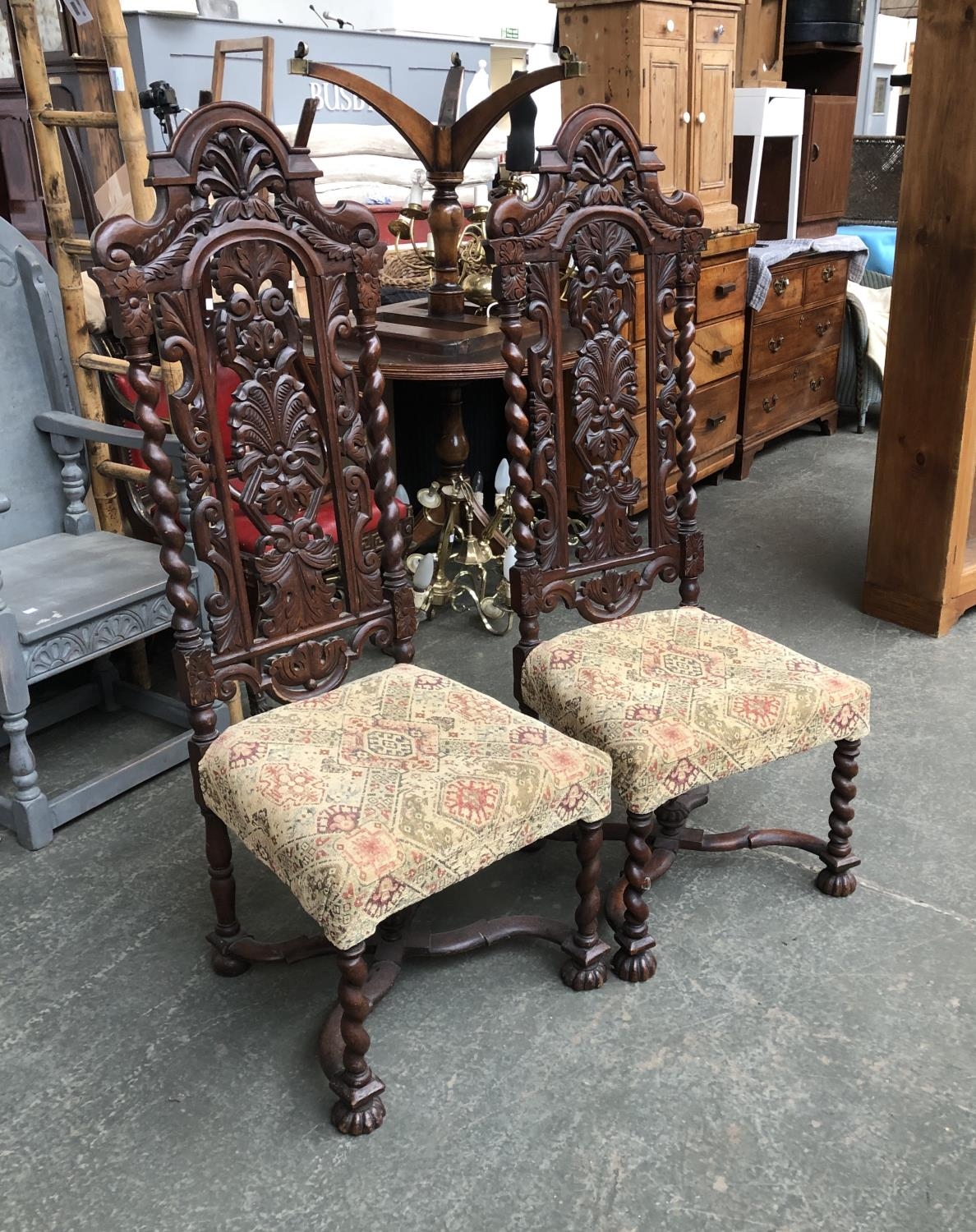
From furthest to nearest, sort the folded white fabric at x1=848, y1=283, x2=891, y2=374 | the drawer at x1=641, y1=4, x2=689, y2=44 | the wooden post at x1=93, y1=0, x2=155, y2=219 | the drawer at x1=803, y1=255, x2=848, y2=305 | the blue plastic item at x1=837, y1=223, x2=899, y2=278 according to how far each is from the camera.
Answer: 1. the blue plastic item at x1=837, y1=223, x2=899, y2=278
2. the folded white fabric at x1=848, y1=283, x2=891, y2=374
3. the drawer at x1=803, y1=255, x2=848, y2=305
4. the drawer at x1=641, y1=4, x2=689, y2=44
5. the wooden post at x1=93, y1=0, x2=155, y2=219

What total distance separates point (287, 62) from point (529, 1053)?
5027mm

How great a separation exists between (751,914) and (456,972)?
1.81ft

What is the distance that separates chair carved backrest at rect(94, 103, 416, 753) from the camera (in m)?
1.60

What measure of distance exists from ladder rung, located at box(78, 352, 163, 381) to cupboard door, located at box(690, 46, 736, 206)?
2271 mm

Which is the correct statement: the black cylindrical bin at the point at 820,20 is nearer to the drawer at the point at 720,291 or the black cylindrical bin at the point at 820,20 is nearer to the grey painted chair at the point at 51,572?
the drawer at the point at 720,291

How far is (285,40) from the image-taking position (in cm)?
564

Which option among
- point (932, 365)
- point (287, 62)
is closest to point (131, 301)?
point (932, 365)

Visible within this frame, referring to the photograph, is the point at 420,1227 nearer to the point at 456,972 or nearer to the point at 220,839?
the point at 456,972

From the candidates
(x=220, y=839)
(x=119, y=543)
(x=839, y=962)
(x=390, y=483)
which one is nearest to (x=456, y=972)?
(x=220, y=839)

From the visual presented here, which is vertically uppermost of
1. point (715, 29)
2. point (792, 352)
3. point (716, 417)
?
point (715, 29)

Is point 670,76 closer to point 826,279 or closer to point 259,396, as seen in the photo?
point 826,279

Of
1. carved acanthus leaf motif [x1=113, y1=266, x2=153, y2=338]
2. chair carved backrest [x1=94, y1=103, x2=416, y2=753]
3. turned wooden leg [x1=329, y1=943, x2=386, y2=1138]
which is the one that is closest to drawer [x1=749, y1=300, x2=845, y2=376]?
chair carved backrest [x1=94, y1=103, x2=416, y2=753]

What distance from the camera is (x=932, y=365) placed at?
9.74ft

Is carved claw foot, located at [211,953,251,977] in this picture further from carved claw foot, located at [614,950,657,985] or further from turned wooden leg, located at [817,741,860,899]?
turned wooden leg, located at [817,741,860,899]
